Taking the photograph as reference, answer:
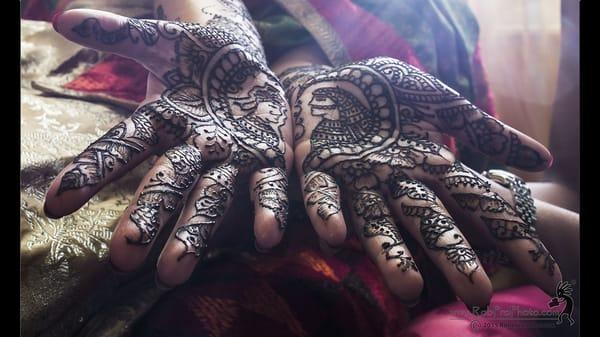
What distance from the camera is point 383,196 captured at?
1.46 feet

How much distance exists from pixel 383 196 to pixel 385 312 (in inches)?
3.9

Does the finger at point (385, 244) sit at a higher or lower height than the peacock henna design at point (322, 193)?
lower

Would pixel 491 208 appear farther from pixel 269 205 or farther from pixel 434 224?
pixel 269 205

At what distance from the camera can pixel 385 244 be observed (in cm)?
39

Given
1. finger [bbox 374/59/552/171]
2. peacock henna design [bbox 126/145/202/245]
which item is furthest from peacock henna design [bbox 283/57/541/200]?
peacock henna design [bbox 126/145/202/245]

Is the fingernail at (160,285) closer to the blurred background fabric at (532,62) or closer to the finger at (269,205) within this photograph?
the finger at (269,205)

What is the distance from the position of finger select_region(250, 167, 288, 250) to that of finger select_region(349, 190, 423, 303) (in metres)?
0.07

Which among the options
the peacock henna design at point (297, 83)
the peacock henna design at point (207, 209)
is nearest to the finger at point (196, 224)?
the peacock henna design at point (207, 209)

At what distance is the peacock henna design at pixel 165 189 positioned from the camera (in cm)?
35

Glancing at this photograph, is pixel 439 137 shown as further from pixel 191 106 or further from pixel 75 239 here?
pixel 75 239

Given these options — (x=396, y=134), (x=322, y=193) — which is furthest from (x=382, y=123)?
(x=322, y=193)

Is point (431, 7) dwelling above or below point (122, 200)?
above

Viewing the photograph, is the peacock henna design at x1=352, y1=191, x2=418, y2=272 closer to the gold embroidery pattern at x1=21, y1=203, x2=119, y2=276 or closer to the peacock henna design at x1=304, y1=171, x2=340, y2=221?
the peacock henna design at x1=304, y1=171, x2=340, y2=221
